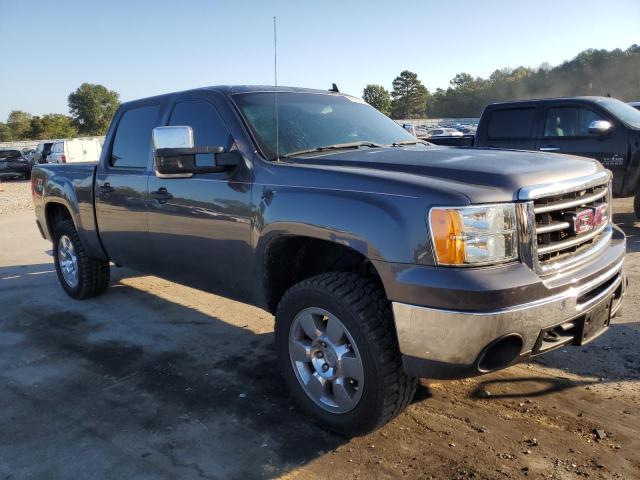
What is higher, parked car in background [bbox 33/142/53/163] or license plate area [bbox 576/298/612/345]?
parked car in background [bbox 33/142/53/163]

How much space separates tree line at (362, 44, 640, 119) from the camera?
8250 centimetres

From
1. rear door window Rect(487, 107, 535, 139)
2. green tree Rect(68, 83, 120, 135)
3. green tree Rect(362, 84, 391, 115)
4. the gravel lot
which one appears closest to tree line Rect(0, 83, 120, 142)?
green tree Rect(68, 83, 120, 135)

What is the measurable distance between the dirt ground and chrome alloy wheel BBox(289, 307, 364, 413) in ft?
0.73

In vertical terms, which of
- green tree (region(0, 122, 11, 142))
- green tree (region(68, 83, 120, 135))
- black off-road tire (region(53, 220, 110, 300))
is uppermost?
green tree (region(68, 83, 120, 135))

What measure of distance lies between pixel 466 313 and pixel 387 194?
682 millimetres

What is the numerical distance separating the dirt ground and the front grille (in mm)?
1006

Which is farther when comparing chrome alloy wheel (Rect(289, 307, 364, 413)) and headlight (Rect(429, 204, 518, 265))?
chrome alloy wheel (Rect(289, 307, 364, 413))

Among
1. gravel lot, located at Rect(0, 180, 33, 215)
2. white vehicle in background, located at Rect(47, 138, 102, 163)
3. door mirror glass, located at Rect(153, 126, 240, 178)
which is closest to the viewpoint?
door mirror glass, located at Rect(153, 126, 240, 178)

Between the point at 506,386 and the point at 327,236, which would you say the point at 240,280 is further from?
the point at 506,386

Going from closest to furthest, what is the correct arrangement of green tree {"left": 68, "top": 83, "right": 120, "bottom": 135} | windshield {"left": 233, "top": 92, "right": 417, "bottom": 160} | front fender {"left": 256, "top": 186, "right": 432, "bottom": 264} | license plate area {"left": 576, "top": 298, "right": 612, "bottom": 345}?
front fender {"left": 256, "top": 186, "right": 432, "bottom": 264}, license plate area {"left": 576, "top": 298, "right": 612, "bottom": 345}, windshield {"left": 233, "top": 92, "right": 417, "bottom": 160}, green tree {"left": 68, "top": 83, "right": 120, "bottom": 135}

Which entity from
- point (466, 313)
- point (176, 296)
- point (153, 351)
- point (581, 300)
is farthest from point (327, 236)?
point (176, 296)

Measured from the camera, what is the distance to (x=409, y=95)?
112750 mm

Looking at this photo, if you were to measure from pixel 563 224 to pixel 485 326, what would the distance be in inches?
30.3

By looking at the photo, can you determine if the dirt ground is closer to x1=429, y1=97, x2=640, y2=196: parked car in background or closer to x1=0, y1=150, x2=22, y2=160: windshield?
x1=429, y1=97, x2=640, y2=196: parked car in background
